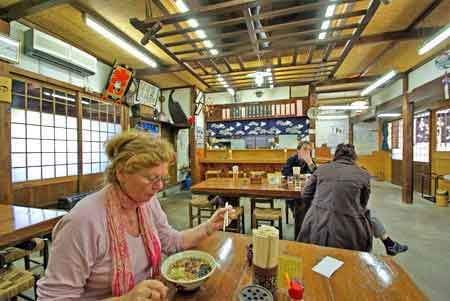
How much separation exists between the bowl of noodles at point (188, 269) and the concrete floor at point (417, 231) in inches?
91.4

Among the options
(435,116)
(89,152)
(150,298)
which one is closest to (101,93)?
(89,152)

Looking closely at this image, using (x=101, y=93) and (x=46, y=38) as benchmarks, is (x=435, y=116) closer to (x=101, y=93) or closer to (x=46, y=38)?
(x=101, y=93)

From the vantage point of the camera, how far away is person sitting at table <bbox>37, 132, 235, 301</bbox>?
2.39 ft

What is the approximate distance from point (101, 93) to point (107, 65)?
2.20 feet

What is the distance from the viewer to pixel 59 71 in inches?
146

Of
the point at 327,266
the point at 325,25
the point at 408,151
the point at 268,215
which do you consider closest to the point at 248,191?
the point at 268,215

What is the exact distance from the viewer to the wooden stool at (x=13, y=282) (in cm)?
135

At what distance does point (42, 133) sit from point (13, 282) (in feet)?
9.05

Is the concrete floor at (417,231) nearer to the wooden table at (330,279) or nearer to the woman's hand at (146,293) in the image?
the wooden table at (330,279)

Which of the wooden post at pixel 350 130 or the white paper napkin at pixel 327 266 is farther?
the wooden post at pixel 350 130

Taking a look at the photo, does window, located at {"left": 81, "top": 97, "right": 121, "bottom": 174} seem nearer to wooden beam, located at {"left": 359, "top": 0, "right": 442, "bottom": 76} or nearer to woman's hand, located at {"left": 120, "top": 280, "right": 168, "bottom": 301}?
woman's hand, located at {"left": 120, "top": 280, "right": 168, "bottom": 301}

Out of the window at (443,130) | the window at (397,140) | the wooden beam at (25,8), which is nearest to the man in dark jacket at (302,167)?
the wooden beam at (25,8)

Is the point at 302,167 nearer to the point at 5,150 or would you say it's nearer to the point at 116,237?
the point at 116,237

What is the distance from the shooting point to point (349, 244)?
5.75 ft
